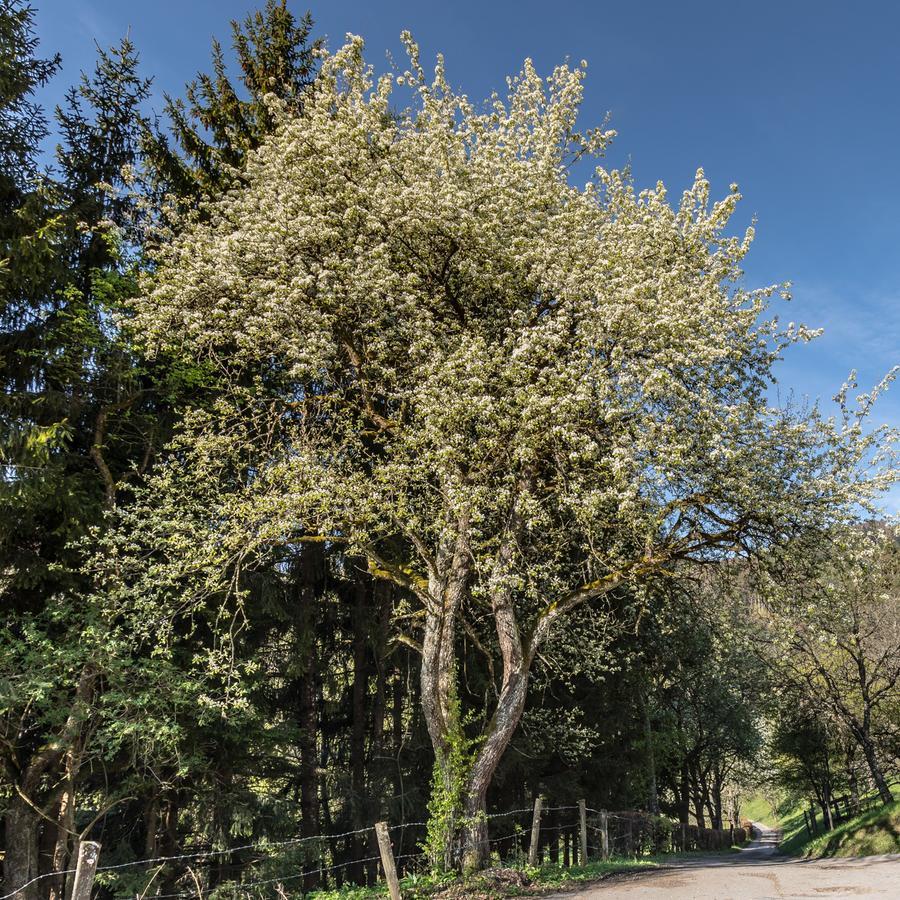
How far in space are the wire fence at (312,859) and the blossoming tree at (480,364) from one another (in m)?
3.36

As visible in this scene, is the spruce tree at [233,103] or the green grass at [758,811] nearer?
the spruce tree at [233,103]

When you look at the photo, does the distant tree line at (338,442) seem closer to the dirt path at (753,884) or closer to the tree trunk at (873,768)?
the dirt path at (753,884)

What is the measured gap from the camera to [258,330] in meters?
13.4

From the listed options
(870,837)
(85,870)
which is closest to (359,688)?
(85,870)

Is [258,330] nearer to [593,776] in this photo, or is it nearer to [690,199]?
[690,199]

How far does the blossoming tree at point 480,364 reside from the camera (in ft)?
38.9

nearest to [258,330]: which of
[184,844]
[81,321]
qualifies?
[81,321]

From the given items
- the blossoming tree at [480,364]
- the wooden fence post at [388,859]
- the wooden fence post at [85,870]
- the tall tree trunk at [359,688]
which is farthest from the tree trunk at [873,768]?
the wooden fence post at [85,870]

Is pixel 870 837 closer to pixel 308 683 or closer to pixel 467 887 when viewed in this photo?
pixel 467 887

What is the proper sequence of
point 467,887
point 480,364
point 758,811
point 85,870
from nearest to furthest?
point 85,870 < point 467,887 < point 480,364 < point 758,811

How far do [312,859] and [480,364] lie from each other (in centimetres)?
1256

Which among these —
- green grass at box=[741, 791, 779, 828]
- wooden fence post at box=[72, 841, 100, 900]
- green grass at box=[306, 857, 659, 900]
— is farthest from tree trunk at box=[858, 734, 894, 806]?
green grass at box=[741, 791, 779, 828]

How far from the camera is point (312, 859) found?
16.1 metres

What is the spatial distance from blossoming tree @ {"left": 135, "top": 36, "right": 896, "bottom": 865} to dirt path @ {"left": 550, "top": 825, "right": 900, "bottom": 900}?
2848 millimetres
